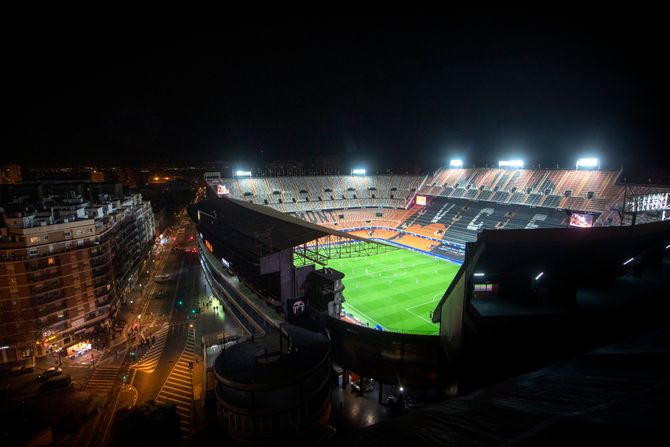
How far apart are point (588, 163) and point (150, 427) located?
199 feet

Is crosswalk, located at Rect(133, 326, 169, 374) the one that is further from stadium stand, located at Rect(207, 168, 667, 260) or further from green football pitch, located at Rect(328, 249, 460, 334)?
stadium stand, located at Rect(207, 168, 667, 260)

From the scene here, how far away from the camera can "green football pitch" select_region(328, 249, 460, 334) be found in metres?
29.0

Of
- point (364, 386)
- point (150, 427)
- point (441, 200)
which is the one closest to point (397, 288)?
point (364, 386)

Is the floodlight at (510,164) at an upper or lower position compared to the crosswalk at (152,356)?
upper

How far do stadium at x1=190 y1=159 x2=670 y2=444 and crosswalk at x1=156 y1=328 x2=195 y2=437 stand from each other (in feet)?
17.8

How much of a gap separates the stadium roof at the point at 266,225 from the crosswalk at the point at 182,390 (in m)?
11.3

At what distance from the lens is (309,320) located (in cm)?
1981

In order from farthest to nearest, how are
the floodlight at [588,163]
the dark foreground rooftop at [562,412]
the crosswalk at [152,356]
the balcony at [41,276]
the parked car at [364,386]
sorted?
the floodlight at [588,163] → the balcony at [41,276] → the crosswalk at [152,356] → the parked car at [364,386] → the dark foreground rooftop at [562,412]

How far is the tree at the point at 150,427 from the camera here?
683 inches

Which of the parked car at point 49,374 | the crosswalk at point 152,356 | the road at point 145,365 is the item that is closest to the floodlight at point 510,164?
the road at point 145,365

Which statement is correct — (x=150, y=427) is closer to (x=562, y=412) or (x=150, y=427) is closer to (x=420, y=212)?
(x=562, y=412)

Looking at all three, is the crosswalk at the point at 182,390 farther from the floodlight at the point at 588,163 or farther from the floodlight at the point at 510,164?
the floodlight at the point at 588,163

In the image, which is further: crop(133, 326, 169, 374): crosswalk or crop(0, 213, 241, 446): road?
crop(133, 326, 169, 374): crosswalk

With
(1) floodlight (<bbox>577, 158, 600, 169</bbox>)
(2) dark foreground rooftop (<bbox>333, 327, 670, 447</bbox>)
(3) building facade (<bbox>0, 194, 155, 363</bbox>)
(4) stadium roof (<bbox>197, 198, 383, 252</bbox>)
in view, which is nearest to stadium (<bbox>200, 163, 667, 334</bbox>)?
(1) floodlight (<bbox>577, 158, 600, 169</bbox>)
